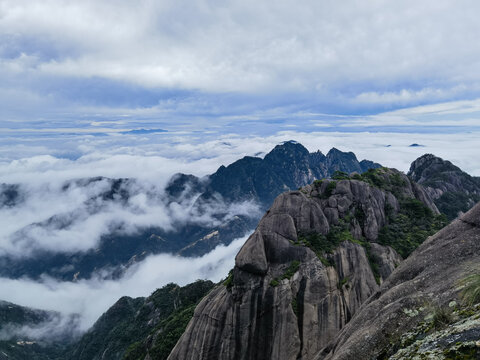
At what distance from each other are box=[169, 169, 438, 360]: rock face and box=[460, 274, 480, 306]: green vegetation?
793 inches

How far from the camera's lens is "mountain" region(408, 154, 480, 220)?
324 feet

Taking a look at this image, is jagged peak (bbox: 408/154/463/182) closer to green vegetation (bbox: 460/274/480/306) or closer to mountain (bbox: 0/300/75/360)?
green vegetation (bbox: 460/274/480/306)

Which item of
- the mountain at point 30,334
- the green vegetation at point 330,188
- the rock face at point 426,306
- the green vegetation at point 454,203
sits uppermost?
the rock face at point 426,306

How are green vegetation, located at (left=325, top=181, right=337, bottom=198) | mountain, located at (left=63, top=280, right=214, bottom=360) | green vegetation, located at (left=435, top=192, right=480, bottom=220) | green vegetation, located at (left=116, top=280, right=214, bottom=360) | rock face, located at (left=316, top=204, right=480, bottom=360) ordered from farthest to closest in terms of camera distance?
green vegetation, located at (left=435, top=192, right=480, bottom=220)
mountain, located at (left=63, top=280, right=214, bottom=360)
green vegetation, located at (left=116, top=280, right=214, bottom=360)
green vegetation, located at (left=325, top=181, right=337, bottom=198)
rock face, located at (left=316, top=204, right=480, bottom=360)

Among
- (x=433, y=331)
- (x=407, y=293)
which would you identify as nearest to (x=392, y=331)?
(x=433, y=331)

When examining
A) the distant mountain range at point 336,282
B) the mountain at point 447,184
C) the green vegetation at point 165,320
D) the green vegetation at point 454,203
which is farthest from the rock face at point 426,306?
Result: the mountain at point 447,184

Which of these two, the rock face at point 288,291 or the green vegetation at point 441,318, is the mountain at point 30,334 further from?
the green vegetation at point 441,318

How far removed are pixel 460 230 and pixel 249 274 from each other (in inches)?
817

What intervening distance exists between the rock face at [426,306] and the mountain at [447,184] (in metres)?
94.2

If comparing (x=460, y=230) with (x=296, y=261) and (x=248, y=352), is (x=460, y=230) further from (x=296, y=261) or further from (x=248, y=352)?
(x=248, y=352)

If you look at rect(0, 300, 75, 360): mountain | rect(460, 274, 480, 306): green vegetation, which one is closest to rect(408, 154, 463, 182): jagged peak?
rect(460, 274, 480, 306): green vegetation

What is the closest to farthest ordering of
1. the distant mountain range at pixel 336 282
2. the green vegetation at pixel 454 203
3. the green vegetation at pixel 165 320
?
the distant mountain range at pixel 336 282, the green vegetation at pixel 165 320, the green vegetation at pixel 454 203

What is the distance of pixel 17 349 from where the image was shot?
138 metres

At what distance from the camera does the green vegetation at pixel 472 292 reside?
27.9 feet
